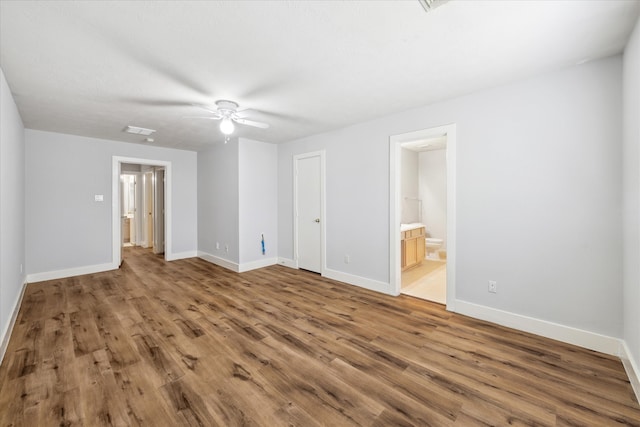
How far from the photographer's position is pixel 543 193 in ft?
8.26

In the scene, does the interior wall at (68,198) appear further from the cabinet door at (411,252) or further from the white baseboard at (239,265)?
the cabinet door at (411,252)

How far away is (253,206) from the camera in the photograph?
5086 millimetres

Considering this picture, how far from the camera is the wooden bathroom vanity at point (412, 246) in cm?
469

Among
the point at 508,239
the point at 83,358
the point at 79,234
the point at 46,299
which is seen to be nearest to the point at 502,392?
the point at 508,239

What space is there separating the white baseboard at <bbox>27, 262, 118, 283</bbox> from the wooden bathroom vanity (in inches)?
213

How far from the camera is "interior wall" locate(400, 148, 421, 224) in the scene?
6086 mm

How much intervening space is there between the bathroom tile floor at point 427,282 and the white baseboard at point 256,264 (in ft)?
8.38

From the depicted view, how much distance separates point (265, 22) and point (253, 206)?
11.9ft

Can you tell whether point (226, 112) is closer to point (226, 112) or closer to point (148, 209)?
point (226, 112)

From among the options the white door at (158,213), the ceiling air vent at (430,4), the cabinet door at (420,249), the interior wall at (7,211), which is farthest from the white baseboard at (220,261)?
the ceiling air vent at (430,4)

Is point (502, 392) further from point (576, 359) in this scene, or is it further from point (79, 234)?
point (79, 234)

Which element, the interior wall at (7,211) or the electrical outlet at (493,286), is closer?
the interior wall at (7,211)

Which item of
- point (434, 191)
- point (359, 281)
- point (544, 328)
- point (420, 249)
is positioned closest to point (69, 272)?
point (359, 281)

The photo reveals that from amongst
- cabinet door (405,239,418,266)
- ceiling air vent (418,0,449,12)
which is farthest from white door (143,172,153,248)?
ceiling air vent (418,0,449,12)
